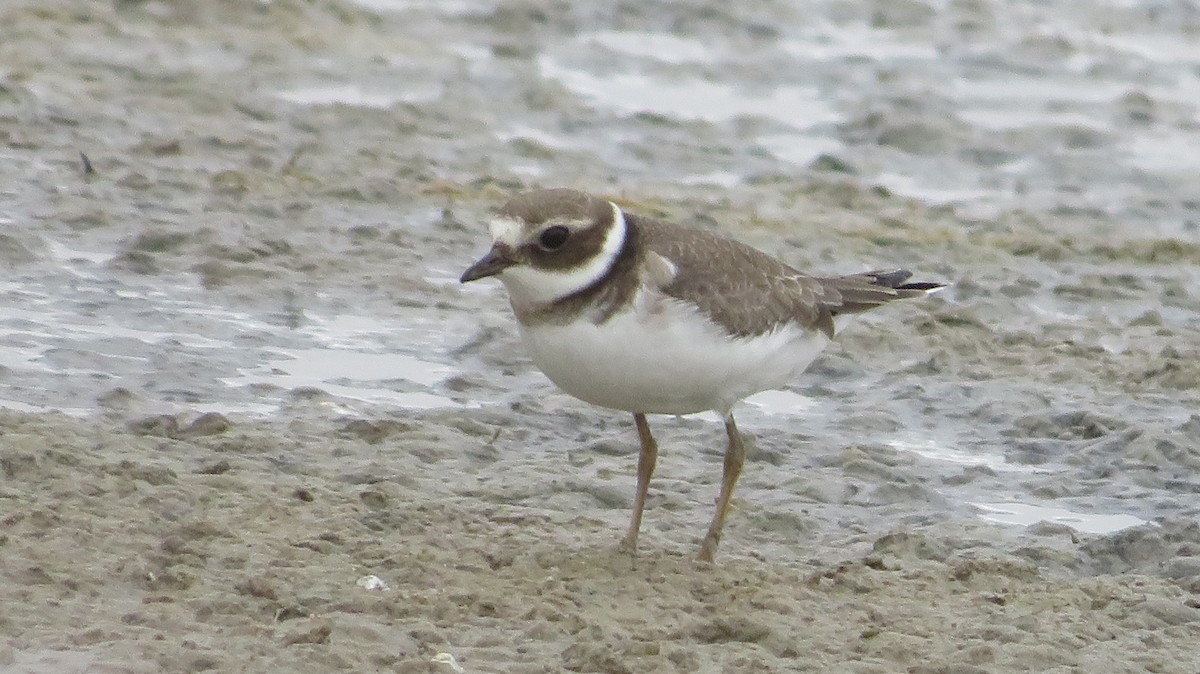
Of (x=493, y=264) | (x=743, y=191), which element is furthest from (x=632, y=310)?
(x=743, y=191)

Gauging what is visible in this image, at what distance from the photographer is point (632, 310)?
6.11 m

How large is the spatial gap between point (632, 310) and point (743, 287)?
0.66m

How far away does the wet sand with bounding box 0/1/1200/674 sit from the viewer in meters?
5.63

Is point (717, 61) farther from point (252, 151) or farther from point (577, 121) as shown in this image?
point (252, 151)

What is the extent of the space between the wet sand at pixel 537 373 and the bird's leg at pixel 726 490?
0.32 ft

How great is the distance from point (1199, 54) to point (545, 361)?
429 inches

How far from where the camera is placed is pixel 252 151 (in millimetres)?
11117

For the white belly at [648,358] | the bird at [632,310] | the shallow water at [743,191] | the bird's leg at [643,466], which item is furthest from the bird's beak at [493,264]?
the shallow water at [743,191]

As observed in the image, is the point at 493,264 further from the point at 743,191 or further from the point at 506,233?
the point at 743,191

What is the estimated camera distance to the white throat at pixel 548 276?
614cm

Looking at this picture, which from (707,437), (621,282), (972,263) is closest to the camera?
(621,282)

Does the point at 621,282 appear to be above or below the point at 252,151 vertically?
above

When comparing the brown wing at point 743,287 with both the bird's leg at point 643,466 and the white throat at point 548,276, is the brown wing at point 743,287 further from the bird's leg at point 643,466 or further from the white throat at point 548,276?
the bird's leg at point 643,466

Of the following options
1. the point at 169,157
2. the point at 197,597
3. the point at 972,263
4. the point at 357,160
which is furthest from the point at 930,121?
the point at 197,597
